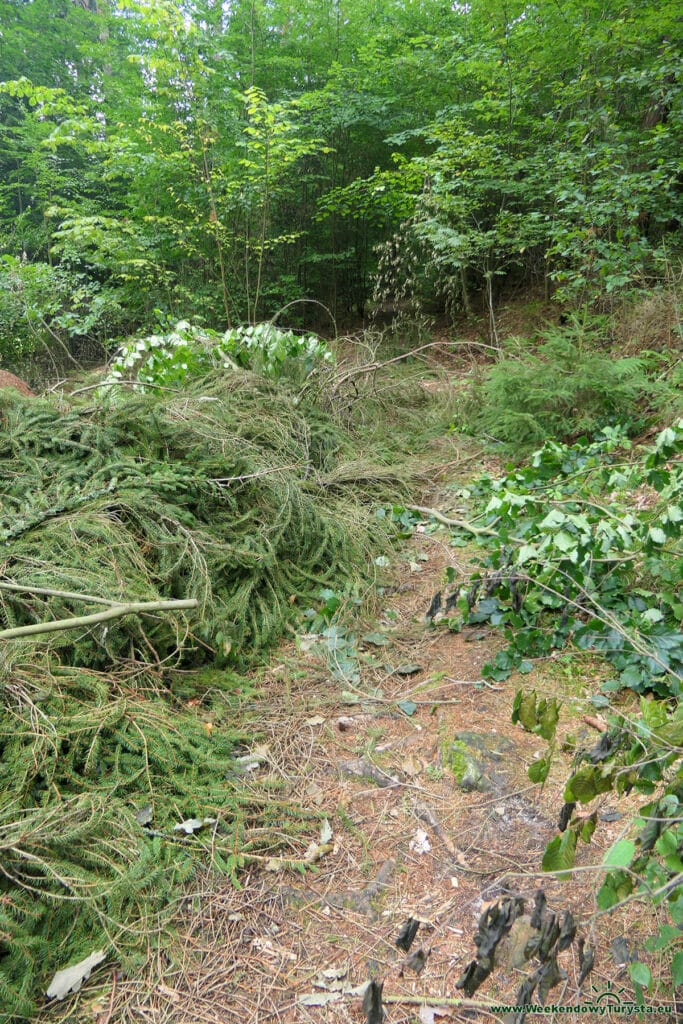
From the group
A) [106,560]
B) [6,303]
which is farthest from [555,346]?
[6,303]

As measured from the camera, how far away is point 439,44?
7.61 meters

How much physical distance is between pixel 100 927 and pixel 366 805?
33.8 inches

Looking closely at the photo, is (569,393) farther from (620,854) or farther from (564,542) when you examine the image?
(620,854)

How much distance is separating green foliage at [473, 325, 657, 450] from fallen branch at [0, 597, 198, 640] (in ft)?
10.4

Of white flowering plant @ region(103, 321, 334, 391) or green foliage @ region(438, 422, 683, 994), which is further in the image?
white flowering plant @ region(103, 321, 334, 391)

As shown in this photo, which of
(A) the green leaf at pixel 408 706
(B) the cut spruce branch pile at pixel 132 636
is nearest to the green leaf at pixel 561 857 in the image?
(B) the cut spruce branch pile at pixel 132 636

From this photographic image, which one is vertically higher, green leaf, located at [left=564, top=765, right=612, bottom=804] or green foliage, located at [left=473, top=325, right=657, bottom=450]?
green leaf, located at [left=564, top=765, right=612, bottom=804]

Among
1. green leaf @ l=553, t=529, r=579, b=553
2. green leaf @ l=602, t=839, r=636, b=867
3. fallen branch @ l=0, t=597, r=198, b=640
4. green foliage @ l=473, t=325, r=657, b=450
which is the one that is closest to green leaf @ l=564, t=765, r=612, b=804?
green leaf @ l=602, t=839, r=636, b=867

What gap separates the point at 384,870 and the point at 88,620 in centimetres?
124

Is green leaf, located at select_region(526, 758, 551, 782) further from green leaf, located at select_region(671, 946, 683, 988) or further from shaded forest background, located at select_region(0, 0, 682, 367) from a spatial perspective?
shaded forest background, located at select_region(0, 0, 682, 367)

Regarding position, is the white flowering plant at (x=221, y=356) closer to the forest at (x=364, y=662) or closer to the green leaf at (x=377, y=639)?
the forest at (x=364, y=662)

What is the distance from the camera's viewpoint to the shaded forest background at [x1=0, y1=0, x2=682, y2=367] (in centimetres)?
586

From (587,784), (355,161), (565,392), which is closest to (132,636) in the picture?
(587,784)

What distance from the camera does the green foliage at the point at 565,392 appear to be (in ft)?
14.4
